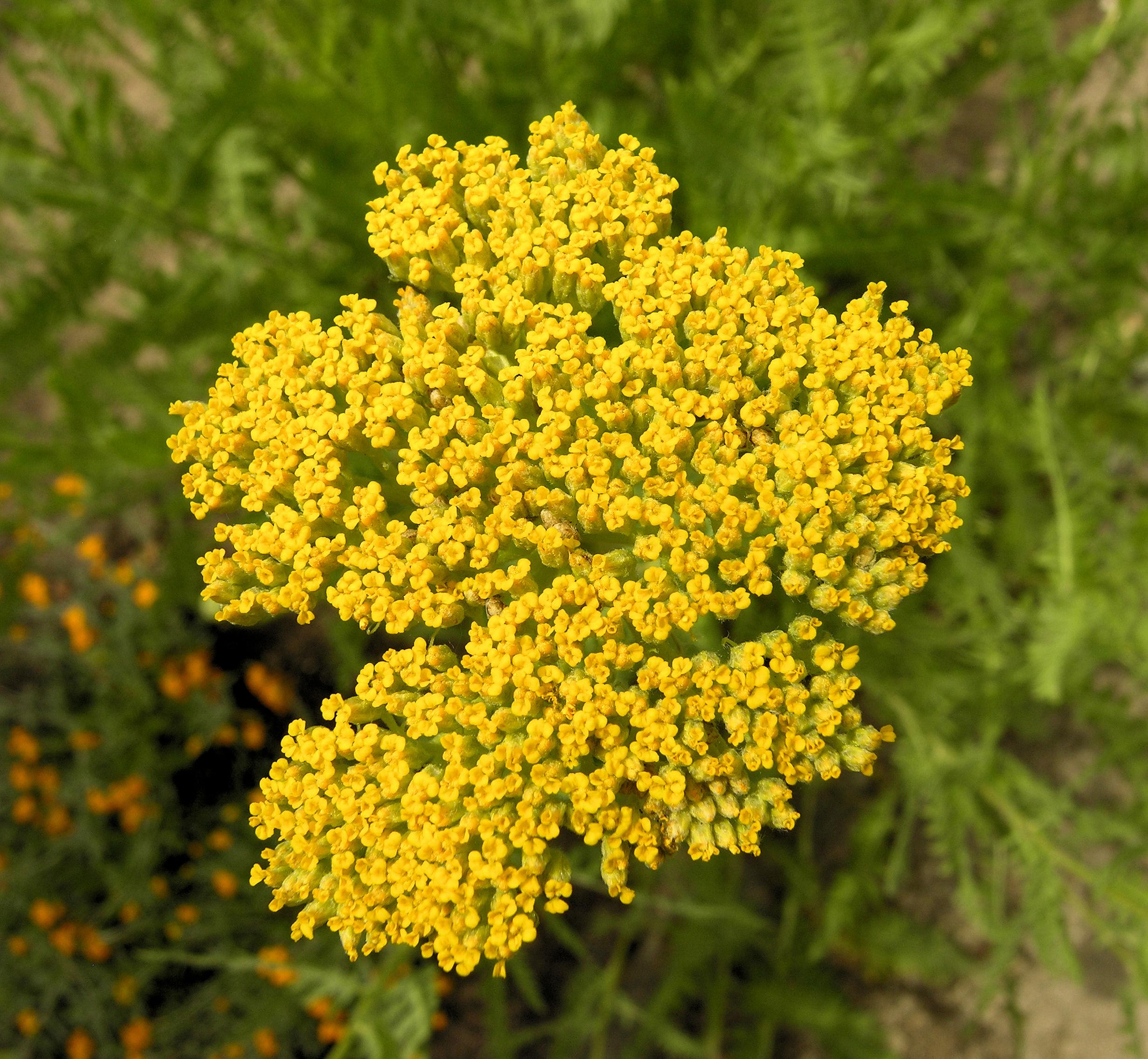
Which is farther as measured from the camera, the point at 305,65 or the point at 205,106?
the point at 305,65

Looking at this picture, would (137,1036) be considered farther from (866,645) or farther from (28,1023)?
(866,645)

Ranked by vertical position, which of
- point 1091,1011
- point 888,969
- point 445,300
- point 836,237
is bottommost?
point 1091,1011

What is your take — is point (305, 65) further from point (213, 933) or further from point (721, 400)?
point (213, 933)

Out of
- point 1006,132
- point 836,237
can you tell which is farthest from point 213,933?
point 1006,132

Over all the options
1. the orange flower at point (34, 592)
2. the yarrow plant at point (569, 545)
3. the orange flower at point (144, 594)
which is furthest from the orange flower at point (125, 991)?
the yarrow plant at point (569, 545)

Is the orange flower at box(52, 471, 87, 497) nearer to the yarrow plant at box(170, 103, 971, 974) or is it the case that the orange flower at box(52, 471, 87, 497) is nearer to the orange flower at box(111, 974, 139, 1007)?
the orange flower at box(111, 974, 139, 1007)

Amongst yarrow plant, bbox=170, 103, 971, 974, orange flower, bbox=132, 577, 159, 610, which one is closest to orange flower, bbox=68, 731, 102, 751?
orange flower, bbox=132, 577, 159, 610

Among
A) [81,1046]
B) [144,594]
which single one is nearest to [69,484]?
[144,594]
